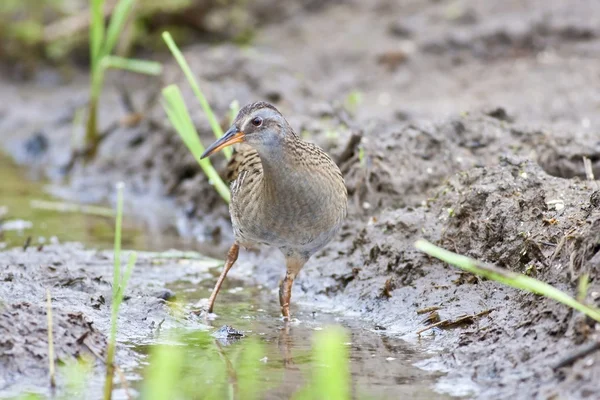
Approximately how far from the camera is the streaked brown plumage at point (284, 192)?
17.4 ft

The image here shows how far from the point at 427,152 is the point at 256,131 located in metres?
2.20

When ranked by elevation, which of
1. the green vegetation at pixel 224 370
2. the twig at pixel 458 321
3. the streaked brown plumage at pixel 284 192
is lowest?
the green vegetation at pixel 224 370

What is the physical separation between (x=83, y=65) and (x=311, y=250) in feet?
25.7

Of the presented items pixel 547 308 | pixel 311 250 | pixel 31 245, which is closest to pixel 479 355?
pixel 547 308

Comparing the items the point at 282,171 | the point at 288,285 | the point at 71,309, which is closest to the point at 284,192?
the point at 282,171

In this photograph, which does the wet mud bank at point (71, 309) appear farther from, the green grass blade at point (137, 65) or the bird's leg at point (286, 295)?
the green grass blade at point (137, 65)

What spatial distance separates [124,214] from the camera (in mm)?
8867

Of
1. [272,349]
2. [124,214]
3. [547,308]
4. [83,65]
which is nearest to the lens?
[547,308]

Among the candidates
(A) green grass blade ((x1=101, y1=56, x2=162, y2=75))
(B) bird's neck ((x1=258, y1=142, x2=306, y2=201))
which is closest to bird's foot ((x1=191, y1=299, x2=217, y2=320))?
(B) bird's neck ((x1=258, y1=142, x2=306, y2=201))

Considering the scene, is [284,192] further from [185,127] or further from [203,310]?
[185,127]

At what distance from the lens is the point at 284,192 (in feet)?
17.6

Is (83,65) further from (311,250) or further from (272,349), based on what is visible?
(272,349)

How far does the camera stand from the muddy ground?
4.60 meters

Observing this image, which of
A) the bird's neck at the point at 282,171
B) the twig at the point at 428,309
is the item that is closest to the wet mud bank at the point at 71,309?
the bird's neck at the point at 282,171
